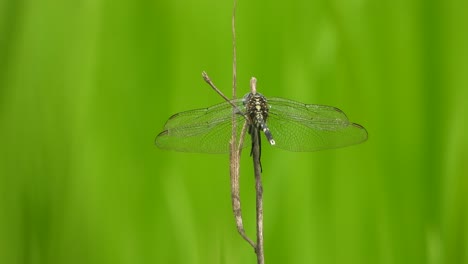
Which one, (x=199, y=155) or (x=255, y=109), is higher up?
(x=255, y=109)

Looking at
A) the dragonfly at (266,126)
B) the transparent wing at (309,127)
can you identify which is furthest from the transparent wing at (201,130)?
the transparent wing at (309,127)

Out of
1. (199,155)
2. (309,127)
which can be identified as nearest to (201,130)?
(199,155)

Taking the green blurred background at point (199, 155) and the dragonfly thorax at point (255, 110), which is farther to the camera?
the green blurred background at point (199, 155)

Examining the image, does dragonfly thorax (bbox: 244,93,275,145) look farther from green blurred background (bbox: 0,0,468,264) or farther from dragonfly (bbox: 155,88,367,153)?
green blurred background (bbox: 0,0,468,264)

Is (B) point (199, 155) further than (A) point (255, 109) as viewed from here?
Yes

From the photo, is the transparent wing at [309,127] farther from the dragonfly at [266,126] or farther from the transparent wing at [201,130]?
the transparent wing at [201,130]

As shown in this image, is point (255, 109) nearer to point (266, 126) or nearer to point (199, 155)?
point (266, 126)

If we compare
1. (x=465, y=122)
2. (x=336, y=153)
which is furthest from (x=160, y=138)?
(x=465, y=122)
